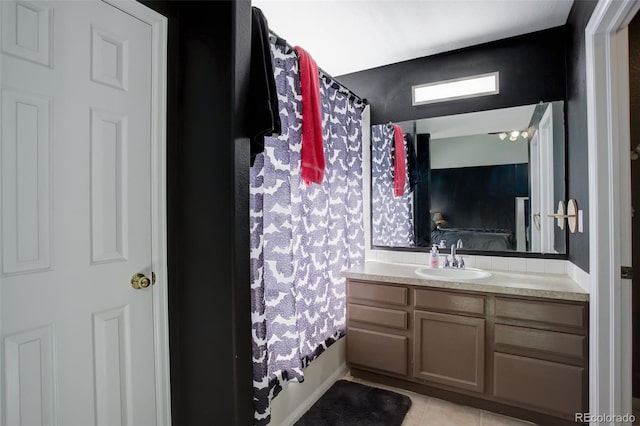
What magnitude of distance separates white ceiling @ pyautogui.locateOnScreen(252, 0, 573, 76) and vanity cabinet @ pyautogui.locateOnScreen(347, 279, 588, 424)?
1.82 metres

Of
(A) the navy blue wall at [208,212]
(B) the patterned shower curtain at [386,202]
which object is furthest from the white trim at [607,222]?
(A) the navy blue wall at [208,212]

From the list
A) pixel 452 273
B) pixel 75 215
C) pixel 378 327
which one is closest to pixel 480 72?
pixel 452 273

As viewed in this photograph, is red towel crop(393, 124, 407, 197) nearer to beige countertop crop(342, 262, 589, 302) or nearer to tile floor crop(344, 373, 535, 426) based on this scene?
beige countertop crop(342, 262, 589, 302)

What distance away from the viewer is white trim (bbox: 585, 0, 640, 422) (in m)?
1.52

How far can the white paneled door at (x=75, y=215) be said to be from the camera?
972 millimetres

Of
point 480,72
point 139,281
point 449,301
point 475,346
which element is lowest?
point 475,346

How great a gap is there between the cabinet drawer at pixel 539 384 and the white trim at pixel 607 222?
152 millimetres

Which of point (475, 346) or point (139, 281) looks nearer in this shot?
point (139, 281)

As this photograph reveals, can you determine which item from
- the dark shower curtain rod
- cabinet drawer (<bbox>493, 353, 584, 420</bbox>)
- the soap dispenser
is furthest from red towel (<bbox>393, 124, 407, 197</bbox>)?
cabinet drawer (<bbox>493, 353, 584, 420</bbox>)

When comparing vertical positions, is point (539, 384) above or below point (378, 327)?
below

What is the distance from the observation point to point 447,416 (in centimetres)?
201

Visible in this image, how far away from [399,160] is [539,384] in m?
1.84

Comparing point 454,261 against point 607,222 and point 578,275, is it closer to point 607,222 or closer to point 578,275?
point 578,275

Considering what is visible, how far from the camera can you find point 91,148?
1144 mm
